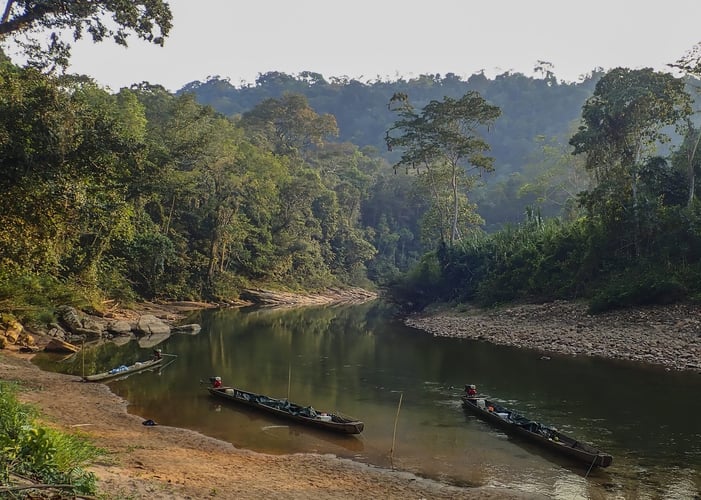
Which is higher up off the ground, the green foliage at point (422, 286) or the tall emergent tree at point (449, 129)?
the tall emergent tree at point (449, 129)

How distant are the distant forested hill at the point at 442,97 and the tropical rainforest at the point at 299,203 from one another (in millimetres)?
46519

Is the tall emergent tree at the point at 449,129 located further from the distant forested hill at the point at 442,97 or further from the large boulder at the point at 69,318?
the distant forested hill at the point at 442,97

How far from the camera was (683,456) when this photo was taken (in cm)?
1338

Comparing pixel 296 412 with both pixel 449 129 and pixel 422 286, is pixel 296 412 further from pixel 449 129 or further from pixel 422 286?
pixel 449 129

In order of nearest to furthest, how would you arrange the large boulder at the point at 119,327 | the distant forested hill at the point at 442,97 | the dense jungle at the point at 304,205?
the dense jungle at the point at 304,205 < the large boulder at the point at 119,327 < the distant forested hill at the point at 442,97

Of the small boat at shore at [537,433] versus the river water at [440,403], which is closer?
the small boat at shore at [537,433]

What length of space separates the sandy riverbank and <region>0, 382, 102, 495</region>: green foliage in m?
0.46

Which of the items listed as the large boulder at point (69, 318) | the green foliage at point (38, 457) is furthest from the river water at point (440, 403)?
the green foliage at point (38, 457)

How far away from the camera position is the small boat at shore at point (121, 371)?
20141 mm

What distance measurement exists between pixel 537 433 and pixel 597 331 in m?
17.3

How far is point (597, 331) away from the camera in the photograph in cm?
2945

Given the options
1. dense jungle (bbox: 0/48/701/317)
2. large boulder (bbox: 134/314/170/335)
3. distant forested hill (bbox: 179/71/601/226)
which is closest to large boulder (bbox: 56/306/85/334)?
dense jungle (bbox: 0/48/701/317)

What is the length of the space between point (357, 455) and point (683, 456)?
8.10 m

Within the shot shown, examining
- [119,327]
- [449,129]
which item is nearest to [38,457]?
[119,327]
